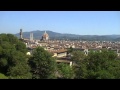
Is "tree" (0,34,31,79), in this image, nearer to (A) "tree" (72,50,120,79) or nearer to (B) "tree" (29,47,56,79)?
(B) "tree" (29,47,56,79)

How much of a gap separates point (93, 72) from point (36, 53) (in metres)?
4.35

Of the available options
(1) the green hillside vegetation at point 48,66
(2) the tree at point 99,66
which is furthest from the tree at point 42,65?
(2) the tree at point 99,66

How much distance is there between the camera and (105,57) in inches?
375

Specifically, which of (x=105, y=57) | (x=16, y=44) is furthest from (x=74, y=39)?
(x=105, y=57)

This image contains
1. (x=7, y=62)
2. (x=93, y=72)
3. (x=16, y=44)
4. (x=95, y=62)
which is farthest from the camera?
(x=16, y=44)

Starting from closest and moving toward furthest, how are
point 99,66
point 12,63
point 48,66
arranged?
point 99,66
point 12,63
point 48,66

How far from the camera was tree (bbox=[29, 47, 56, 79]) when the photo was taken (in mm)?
10953

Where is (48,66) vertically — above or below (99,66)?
below

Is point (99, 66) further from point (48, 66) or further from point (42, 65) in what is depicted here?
point (42, 65)

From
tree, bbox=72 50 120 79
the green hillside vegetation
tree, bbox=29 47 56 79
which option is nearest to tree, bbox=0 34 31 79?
the green hillside vegetation

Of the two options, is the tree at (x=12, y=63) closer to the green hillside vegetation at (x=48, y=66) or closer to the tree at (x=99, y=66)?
the green hillside vegetation at (x=48, y=66)

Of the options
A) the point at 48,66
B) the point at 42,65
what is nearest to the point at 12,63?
the point at 42,65

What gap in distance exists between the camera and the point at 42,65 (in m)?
11.5
